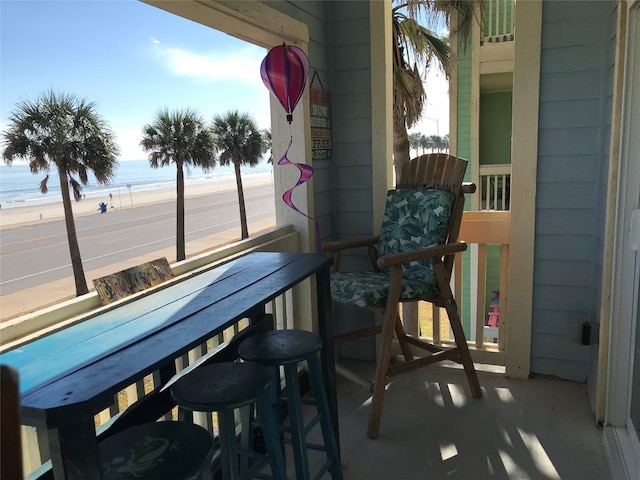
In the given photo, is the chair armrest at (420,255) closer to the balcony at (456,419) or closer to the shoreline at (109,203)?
the balcony at (456,419)

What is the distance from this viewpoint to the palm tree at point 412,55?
4426 mm

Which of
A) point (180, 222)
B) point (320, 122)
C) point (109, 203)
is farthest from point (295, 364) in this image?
point (109, 203)

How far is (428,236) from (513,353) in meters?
0.94

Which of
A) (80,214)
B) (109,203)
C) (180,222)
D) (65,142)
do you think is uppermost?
(65,142)

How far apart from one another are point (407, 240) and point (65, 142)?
12.3 feet

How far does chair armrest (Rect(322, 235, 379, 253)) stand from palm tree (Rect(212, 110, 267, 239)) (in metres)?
5.76

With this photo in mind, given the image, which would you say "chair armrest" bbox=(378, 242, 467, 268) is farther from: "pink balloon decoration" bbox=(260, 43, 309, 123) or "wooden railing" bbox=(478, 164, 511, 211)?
"wooden railing" bbox=(478, 164, 511, 211)

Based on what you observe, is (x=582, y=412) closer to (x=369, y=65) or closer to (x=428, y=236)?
(x=428, y=236)

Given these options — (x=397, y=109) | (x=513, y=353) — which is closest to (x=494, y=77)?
(x=397, y=109)

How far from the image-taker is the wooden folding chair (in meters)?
2.50

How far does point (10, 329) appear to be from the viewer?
4.42ft

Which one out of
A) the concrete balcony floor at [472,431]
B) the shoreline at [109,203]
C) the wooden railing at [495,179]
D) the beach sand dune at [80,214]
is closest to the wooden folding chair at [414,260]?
the concrete balcony floor at [472,431]

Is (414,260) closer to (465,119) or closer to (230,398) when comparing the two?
(230,398)

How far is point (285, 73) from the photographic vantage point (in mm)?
2447
